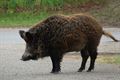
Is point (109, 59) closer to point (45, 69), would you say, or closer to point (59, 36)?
point (45, 69)

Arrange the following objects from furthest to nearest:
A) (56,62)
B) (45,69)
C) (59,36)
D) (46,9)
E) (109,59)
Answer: (46,9)
(109,59)
(45,69)
(56,62)
(59,36)

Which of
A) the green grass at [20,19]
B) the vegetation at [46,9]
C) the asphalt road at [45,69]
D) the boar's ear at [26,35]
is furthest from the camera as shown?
the vegetation at [46,9]

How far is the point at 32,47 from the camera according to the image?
43.9 feet

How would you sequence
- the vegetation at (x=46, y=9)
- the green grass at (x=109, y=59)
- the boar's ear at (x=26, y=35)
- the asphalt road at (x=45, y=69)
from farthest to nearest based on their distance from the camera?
1. the vegetation at (x=46, y=9)
2. the green grass at (x=109, y=59)
3. the boar's ear at (x=26, y=35)
4. the asphalt road at (x=45, y=69)

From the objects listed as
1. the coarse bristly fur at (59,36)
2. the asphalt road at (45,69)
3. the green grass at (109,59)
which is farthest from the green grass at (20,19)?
the coarse bristly fur at (59,36)

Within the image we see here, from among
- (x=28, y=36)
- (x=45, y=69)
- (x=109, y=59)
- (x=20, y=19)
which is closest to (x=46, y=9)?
(x=20, y=19)

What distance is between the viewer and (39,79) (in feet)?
39.2

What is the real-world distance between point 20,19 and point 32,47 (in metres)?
18.3

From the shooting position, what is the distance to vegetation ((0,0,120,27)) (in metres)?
31.4

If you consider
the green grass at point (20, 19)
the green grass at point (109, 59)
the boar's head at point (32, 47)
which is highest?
the boar's head at point (32, 47)

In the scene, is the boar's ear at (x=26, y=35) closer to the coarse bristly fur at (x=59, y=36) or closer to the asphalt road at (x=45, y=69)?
the coarse bristly fur at (x=59, y=36)

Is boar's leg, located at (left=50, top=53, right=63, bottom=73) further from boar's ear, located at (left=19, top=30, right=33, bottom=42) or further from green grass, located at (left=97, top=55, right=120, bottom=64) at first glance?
green grass, located at (left=97, top=55, right=120, bottom=64)

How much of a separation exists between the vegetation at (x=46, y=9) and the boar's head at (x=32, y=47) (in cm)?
1714

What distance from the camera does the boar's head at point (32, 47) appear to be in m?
13.3
